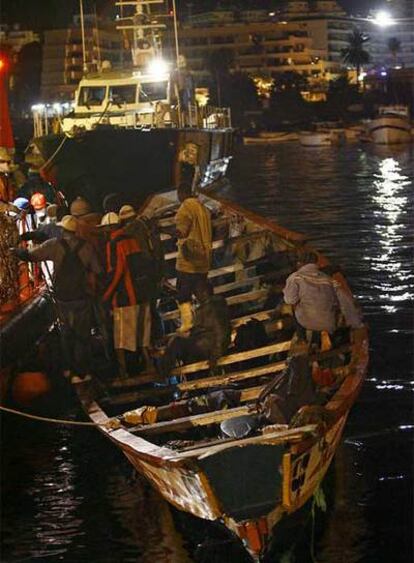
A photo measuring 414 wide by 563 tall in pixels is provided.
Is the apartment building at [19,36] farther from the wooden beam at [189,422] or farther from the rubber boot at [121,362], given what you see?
the wooden beam at [189,422]

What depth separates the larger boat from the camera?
2783 cm

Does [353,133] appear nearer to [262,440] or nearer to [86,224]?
[86,224]

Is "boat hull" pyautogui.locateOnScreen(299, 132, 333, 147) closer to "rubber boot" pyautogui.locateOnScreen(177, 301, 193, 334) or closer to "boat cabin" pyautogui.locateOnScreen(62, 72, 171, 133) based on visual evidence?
"boat cabin" pyautogui.locateOnScreen(62, 72, 171, 133)

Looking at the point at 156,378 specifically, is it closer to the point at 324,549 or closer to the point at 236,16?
the point at 324,549

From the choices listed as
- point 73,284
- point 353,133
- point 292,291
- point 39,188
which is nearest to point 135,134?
point 39,188

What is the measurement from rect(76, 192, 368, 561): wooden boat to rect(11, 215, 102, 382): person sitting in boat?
0.67 meters

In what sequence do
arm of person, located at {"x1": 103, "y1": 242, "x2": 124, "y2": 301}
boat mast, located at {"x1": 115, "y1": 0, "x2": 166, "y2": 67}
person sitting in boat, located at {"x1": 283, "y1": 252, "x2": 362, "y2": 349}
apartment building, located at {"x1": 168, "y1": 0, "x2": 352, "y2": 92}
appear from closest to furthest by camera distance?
person sitting in boat, located at {"x1": 283, "y1": 252, "x2": 362, "y2": 349}, arm of person, located at {"x1": 103, "y1": 242, "x2": 124, "y2": 301}, boat mast, located at {"x1": 115, "y1": 0, "x2": 166, "y2": 67}, apartment building, located at {"x1": 168, "y1": 0, "x2": 352, "y2": 92}

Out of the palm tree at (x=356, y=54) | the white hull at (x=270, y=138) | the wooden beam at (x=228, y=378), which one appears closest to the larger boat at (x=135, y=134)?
the wooden beam at (x=228, y=378)

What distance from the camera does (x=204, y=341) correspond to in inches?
502

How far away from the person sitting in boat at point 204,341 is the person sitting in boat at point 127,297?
36 centimetres

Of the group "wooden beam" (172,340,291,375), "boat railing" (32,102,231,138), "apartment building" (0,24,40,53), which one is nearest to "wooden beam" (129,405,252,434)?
"wooden beam" (172,340,291,375)

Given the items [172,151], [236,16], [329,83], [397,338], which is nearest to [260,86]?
[329,83]

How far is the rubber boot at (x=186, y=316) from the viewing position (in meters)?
13.4

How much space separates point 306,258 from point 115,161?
1320cm
